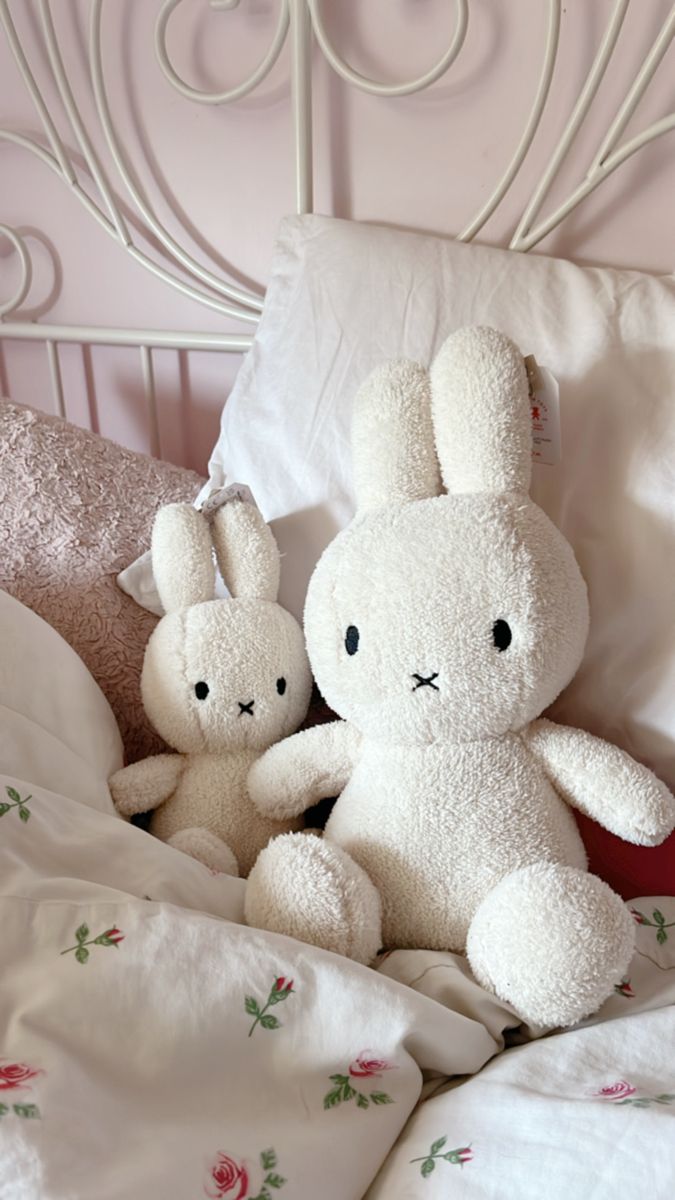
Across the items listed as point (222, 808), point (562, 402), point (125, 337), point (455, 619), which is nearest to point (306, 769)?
point (222, 808)

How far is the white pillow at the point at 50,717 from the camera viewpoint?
0.78 meters

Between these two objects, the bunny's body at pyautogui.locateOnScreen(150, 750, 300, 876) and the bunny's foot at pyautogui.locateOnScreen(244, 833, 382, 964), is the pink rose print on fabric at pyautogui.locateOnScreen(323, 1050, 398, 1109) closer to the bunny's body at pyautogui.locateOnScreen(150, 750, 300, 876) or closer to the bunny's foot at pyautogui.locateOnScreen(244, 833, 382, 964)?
the bunny's foot at pyautogui.locateOnScreen(244, 833, 382, 964)

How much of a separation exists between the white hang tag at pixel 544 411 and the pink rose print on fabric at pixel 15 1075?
24.9 inches

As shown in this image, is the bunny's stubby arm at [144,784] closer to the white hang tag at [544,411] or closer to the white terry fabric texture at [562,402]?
the white terry fabric texture at [562,402]

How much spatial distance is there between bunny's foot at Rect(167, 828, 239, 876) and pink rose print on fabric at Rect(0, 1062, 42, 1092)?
11.9 inches

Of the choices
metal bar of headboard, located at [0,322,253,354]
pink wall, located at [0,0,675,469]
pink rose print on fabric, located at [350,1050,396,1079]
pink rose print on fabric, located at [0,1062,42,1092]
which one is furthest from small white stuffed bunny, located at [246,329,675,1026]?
metal bar of headboard, located at [0,322,253,354]

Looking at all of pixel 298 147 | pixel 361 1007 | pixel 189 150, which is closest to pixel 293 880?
pixel 361 1007

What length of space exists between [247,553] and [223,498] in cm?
7

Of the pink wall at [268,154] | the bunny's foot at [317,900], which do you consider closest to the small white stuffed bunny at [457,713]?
the bunny's foot at [317,900]

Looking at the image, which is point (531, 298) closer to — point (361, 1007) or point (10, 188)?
point (361, 1007)

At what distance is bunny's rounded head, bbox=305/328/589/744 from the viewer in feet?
2.44

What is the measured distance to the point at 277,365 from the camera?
1.05 meters

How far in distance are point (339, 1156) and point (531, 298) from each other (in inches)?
30.4

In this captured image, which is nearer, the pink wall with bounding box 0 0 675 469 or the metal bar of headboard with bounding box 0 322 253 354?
the pink wall with bounding box 0 0 675 469
